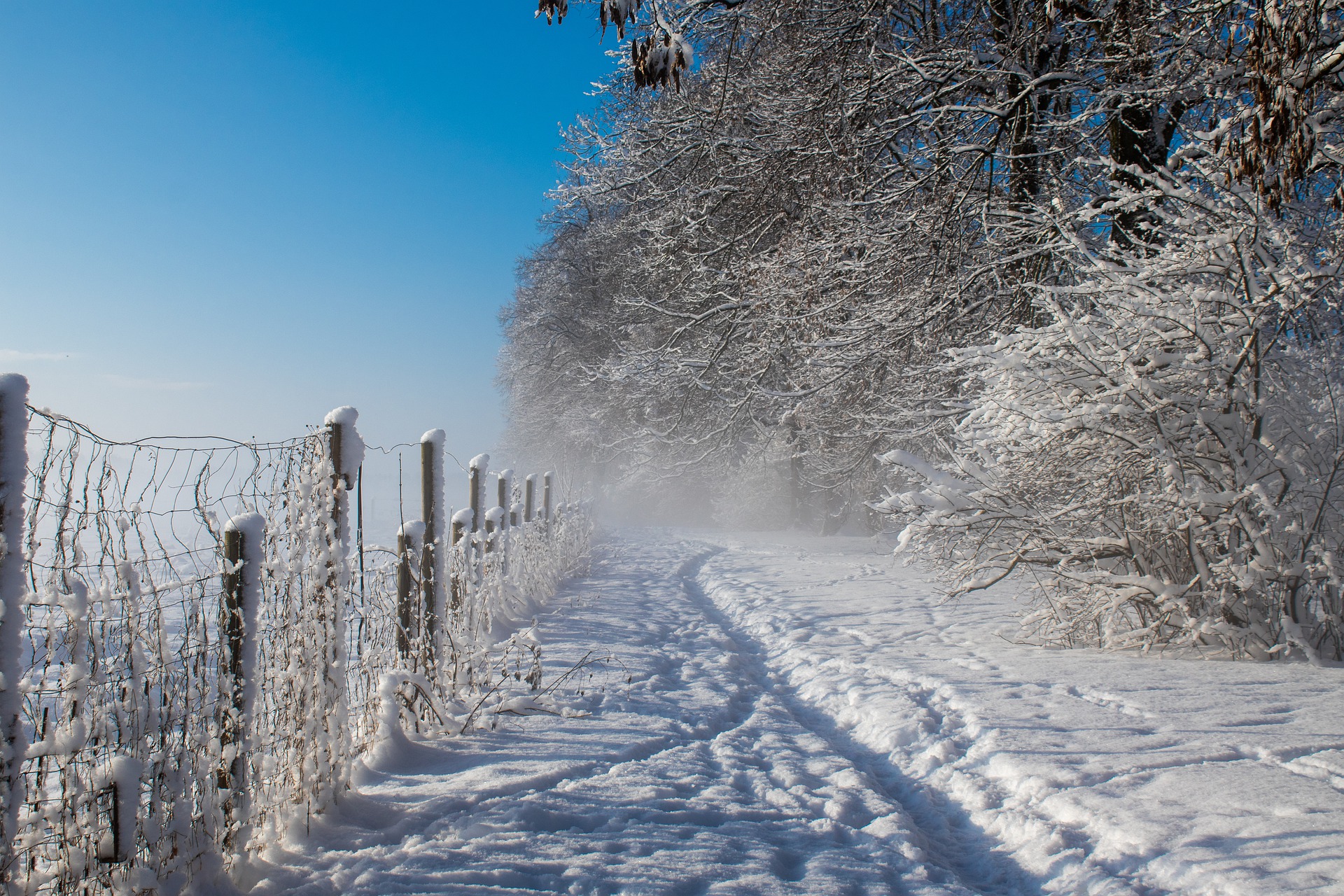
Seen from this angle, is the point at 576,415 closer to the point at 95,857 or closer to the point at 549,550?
the point at 549,550

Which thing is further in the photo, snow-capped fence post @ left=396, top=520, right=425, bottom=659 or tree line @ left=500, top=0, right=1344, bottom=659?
tree line @ left=500, top=0, right=1344, bottom=659

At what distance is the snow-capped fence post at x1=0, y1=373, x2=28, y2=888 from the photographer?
1.56 metres

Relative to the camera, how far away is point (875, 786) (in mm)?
3035

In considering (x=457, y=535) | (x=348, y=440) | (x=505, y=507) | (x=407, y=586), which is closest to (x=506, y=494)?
(x=505, y=507)

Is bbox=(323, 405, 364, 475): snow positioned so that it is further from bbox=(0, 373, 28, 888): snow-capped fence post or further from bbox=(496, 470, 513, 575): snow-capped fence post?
bbox=(496, 470, 513, 575): snow-capped fence post

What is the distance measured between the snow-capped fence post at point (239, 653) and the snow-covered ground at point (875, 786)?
27 cm

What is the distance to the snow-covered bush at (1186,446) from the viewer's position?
4234 millimetres

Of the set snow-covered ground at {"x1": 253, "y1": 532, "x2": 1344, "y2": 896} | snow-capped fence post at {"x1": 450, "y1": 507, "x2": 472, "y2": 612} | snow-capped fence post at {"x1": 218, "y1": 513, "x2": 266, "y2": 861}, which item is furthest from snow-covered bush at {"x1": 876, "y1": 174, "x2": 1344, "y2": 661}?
snow-capped fence post at {"x1": 218, "y1": 513, "x2": 266, "y2": 861}

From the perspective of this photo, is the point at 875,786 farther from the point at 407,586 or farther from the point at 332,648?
the point at 407,586

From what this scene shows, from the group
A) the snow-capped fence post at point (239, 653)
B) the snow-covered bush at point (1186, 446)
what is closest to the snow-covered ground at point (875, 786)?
the snow-capped fence post at point (239, 653)

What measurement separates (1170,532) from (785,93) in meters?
6.04

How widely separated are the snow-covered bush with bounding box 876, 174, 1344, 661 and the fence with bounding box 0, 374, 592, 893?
3.54m

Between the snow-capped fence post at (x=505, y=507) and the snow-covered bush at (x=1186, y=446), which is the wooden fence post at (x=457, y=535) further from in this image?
the snow-covered bush at (x=1186, y=446)

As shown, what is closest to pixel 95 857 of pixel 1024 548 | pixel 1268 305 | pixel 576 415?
pixel 1024 548
